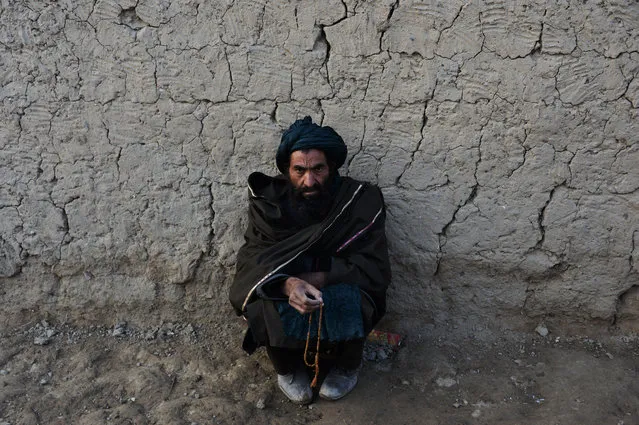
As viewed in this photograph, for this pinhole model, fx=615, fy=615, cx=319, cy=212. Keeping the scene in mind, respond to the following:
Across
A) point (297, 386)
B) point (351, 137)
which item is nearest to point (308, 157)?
point (351, 137)

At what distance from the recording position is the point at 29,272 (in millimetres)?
3102

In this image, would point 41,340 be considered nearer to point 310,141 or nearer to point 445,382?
point 310,141

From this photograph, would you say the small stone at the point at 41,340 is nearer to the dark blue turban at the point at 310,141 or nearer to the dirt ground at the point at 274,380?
the dirt ground at the point at 274,380

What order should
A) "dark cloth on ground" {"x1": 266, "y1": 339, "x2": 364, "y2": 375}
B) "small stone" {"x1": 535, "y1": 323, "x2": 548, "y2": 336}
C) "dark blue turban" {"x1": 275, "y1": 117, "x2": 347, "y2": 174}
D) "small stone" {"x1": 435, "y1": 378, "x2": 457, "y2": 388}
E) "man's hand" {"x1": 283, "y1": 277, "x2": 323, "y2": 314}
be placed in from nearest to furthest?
1. "man's hand" {"x1": 283, "y1": 277, "x2": 323, "y2": 314}
2. "dark blue turban" {"x1": 275, "y1": 117, "x2": 347, "y2": 174}
3. "dark cloth on ground" {"x1": 266, "y1": 339, "x2": 364, "y2": 375}
4. "small stone" {"x1": 435, "y1": 378, "x2": 457, "y2": 388}
5. "small stone" {"x1": 535, "y1": 323, "x2": 548, "y2": 336}

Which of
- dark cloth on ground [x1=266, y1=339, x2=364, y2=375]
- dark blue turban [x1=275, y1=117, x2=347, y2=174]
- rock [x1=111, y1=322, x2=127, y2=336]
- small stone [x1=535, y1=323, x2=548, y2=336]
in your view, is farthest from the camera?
rock [x1=111, y1=322, x2=127, y2=336]

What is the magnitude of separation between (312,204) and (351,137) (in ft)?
1.29

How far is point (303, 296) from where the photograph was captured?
2391mm

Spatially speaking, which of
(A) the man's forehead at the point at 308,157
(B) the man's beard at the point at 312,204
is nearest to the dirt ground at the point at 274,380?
(B) the man's beard at the point at 312,204

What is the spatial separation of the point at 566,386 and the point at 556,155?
101 cm

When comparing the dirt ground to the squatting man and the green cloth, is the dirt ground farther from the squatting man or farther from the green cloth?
the green cloth

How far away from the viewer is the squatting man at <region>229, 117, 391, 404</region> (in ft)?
8.11

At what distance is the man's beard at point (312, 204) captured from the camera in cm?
262

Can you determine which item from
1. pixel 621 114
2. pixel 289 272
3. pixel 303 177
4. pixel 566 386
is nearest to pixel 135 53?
pixel 303 177

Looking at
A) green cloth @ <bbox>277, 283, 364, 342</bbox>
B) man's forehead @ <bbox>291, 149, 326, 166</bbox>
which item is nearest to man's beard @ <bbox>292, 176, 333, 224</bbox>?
man's forehead @ <bbox>291, 149, 326, 166</bbox>
